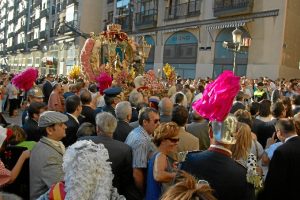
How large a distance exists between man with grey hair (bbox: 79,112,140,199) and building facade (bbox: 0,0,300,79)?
36.5ft

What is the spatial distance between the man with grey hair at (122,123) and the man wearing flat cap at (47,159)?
4.23 ft

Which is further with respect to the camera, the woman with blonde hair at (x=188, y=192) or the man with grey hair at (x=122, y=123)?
the man with grey hair at (x=122, y=123)

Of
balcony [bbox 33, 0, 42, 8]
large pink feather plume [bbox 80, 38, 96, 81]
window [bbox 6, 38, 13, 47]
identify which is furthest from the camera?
window [bbox 6, 38, 13, 47]

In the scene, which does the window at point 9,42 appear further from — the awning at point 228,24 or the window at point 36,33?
the awning at point 228,24

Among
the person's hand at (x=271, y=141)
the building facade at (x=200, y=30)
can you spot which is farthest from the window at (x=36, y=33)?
the person's hand at (x=271, y=141)

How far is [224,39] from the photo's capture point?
76.1 feet

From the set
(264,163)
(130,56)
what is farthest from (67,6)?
(264,163)

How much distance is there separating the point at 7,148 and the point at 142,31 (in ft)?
93.5

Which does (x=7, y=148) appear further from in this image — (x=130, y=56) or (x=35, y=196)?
(x=130, y=56)

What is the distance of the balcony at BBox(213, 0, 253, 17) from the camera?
20953mm

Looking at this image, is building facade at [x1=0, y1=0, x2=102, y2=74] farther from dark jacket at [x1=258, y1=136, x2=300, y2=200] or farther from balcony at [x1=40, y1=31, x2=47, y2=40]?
dark jacket at [x1=258, y1=136, x2=300, y2=200]

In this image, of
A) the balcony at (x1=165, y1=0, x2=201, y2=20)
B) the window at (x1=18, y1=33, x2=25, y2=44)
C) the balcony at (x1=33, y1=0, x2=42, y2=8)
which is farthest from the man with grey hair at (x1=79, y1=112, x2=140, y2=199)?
the window at (x1=18, y1=33, x2=25, y2=44)

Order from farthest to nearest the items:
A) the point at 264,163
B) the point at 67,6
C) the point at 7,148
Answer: the point at 67,6 < the point at 264,163 < the point at 7,148

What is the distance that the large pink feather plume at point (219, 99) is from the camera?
9.91ft
